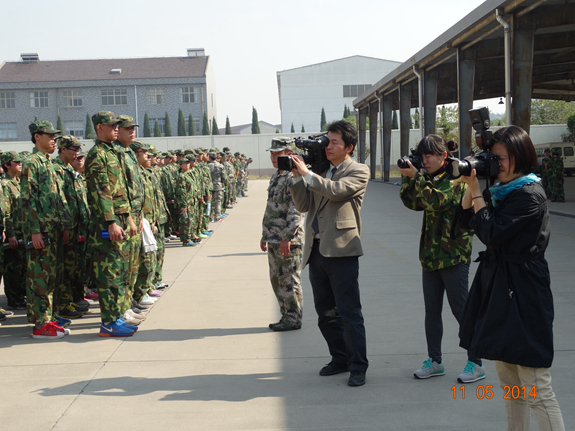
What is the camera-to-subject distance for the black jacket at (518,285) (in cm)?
302

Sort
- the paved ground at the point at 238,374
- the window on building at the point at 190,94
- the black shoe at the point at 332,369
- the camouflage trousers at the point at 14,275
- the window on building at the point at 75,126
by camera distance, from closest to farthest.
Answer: the paved ground at the point at 238,374 < the black shoe at the point at 332,369 < the camouflage trousers at the point at 14,275 < the window on building at the point at 75,126 < the window on building at the point at 190,94

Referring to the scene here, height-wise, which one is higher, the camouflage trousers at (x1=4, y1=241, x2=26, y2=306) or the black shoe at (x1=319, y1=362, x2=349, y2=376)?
the camouflage trousers at (x1=4, y1=241, x2=26, y2=306)

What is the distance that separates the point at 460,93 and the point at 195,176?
11.0m

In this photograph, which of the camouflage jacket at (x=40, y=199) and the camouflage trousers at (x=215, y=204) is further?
the camouflage trousers at (x=215, y=204)

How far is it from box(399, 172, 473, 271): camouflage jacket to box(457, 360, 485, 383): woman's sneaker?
29.7 inches

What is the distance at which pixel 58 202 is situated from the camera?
6055 millimetres

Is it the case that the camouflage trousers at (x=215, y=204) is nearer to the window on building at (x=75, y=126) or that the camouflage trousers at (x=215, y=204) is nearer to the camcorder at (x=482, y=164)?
the camcorder at (x=482, y=164)

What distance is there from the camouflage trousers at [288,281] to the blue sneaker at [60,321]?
2.17 meters

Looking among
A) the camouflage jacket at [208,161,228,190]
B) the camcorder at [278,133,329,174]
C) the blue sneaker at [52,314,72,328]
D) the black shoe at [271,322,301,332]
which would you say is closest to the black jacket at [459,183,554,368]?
the camcorder at [278,133,329,174]

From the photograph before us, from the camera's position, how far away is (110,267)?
5809 mm

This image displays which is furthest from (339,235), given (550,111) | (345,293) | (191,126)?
(550,111)

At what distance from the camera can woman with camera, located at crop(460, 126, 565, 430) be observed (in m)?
3.02

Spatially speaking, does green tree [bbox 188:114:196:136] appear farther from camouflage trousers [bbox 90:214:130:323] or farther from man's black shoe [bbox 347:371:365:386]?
man's black shoe [bbox 347:371:365:386]

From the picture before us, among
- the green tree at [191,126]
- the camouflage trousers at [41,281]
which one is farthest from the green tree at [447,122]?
the camouflage trousers at [41,281]
